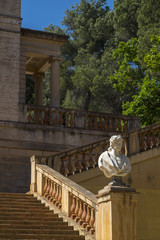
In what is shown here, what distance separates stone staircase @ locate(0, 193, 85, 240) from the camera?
34.5 feet

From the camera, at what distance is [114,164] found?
10.1 m

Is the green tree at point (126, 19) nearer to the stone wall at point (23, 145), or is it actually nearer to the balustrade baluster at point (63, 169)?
the stone wall at point (23, 145)

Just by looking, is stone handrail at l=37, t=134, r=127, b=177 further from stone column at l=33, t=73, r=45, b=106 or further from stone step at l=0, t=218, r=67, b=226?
stone column at l=33, t=73, r=45, b=106

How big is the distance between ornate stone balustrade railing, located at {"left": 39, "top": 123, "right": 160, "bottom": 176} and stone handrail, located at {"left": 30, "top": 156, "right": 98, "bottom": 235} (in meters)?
0.84

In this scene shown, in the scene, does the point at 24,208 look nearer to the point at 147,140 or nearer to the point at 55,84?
the point at 147,140

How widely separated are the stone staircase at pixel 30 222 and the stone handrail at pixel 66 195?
300mm

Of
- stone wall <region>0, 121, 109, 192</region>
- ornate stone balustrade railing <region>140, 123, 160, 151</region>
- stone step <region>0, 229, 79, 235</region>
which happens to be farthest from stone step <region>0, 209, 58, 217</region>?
stone wall <region>0, 121, 109, 192</region>

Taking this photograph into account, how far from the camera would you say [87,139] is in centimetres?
1998

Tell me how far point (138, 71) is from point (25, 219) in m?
21.4

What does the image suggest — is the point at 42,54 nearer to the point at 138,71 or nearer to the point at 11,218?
the point at 138,71

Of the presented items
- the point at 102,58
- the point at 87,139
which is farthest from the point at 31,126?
the point at 102,58

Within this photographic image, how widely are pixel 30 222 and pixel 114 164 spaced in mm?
2785

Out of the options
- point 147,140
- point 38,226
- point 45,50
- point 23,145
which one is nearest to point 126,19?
point 45,50

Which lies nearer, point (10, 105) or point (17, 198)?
point (17, 198)
